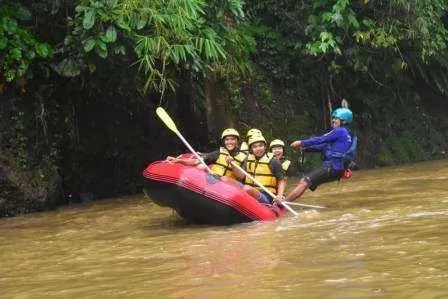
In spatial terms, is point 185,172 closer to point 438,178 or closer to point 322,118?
point 438,178

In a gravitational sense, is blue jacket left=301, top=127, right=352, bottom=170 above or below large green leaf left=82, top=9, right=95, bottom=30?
below

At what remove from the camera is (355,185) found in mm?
9398

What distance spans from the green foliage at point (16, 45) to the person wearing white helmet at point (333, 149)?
325 cm

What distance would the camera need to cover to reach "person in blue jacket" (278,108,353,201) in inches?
308

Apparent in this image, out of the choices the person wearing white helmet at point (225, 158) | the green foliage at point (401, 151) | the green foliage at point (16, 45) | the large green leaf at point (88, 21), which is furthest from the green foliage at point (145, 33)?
the green foliage at point (401, 151)

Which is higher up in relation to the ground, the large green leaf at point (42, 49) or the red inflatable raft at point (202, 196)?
the large green leaf at point (42, 49)

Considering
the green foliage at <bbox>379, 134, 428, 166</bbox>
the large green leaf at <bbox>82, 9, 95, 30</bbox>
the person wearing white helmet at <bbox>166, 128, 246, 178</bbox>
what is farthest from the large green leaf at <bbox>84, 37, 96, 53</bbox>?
the green foliage at <bbox>379, 134, 428, 166</bbox>

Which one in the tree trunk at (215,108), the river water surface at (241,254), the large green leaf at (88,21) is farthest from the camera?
the tree trunk at (215,108)

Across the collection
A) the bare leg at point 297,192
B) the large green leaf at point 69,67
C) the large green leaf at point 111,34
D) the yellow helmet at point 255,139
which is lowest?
the bare leg at point 297,192

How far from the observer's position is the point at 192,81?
10312 millimetres

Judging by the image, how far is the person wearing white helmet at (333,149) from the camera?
25.7ft

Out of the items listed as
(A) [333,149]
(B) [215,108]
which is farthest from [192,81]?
(A) [333,149]

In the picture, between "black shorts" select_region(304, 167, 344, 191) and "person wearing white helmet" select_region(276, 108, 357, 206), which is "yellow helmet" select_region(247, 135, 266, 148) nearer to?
"person wearing white helmet" select_region(276, 108, 357, 206)

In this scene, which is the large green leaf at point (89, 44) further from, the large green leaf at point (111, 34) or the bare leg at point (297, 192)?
the bare leg at point (297, 192)
